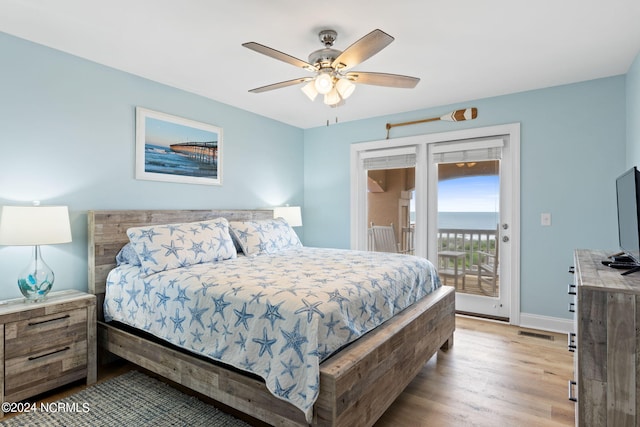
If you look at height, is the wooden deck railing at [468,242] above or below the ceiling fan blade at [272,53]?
below

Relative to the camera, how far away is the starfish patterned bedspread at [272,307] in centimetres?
158

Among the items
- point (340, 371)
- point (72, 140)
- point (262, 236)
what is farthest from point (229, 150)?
point (340, 371)

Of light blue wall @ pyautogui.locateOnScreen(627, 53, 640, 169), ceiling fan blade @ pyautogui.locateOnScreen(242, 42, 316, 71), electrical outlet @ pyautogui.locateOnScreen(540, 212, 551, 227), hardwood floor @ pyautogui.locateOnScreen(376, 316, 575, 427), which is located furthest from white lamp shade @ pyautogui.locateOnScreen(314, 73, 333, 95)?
electrical outlet @ pyautogui.locateOnScreen(540, 212, 551, 227)

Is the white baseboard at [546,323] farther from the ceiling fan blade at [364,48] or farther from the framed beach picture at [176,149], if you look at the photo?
the framed beach picture at [176,149]

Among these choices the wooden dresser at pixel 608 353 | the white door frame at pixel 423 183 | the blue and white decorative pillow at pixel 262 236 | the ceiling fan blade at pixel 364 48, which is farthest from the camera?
the white door frame at pixel 423 183

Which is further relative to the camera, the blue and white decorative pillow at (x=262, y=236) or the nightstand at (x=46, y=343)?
the blue and white decorative pillow at (x=262, y=236)

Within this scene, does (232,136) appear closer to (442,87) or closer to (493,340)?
(442,87)

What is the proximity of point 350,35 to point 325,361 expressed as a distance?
2.07m

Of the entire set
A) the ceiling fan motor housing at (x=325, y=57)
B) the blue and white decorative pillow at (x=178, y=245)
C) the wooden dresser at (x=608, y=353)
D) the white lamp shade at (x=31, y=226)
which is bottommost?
the wooden dresser at (x=608, y=353)

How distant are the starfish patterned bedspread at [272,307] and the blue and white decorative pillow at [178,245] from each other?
3.9 inches

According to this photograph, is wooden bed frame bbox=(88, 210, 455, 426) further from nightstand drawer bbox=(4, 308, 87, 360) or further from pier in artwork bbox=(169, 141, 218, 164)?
pier in artwork bbox=(169, 141, 218, 164)

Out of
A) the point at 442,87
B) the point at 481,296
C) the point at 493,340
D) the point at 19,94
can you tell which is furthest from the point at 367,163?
the point at 19,94

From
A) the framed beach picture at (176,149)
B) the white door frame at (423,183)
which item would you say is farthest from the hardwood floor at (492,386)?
the framed beach picture at (176,149)

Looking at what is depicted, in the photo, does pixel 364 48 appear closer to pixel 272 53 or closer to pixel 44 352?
pixel 272 53
